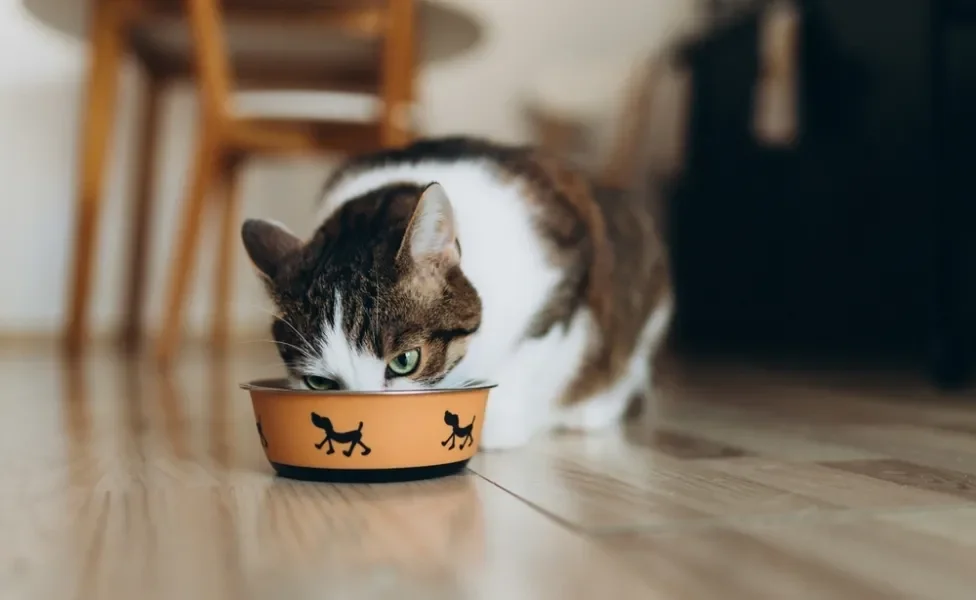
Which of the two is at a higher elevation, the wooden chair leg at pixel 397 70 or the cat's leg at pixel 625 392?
the wooden chair leg at pixel 397 70

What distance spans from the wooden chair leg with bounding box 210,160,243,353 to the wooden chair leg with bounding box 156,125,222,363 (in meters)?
0.60

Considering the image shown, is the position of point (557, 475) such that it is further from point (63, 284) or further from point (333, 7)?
point (63, 284)

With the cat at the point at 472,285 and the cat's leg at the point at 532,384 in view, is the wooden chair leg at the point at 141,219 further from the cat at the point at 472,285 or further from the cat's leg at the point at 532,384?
the cat's leg at the point at 532,384

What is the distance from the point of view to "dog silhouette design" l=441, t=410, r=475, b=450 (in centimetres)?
90

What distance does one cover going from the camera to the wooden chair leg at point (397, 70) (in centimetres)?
221

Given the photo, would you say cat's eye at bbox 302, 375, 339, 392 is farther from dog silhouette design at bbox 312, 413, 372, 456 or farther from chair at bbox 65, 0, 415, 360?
chair at bbox 65, 0, 415, 360

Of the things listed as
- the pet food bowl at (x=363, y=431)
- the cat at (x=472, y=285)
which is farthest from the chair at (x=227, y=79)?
the pet food bowl at (x=363, y=431)

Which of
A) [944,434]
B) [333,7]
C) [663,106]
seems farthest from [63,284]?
[944,434]

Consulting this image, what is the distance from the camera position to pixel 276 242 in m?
1.07

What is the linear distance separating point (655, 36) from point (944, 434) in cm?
290

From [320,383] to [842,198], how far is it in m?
1.92

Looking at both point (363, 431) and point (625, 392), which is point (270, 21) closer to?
point (625, 392)

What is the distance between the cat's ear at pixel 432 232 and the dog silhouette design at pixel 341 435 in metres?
0.19

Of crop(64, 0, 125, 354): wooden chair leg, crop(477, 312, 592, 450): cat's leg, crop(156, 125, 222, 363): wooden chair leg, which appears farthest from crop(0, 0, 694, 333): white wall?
crop(477, 312, 592, 450): cat's leg
